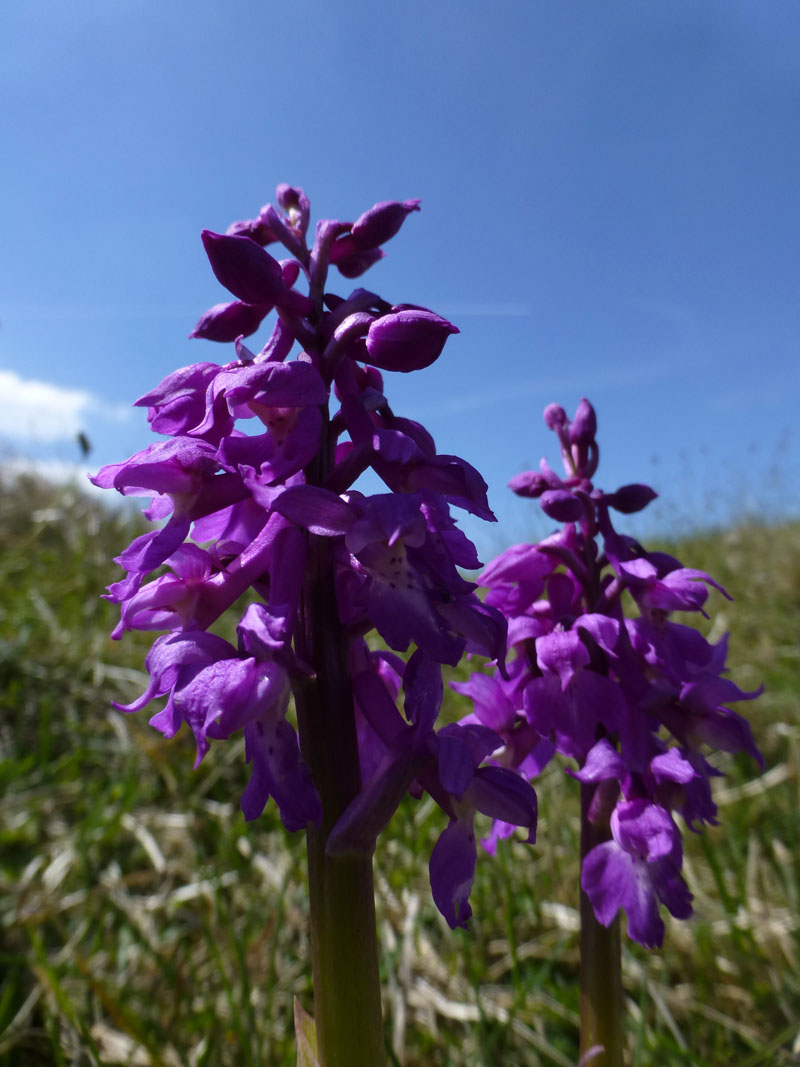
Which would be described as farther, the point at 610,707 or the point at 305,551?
the point at 610,707

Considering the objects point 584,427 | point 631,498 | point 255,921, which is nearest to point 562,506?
point 631,498

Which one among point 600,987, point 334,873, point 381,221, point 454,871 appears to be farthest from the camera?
point 600,987

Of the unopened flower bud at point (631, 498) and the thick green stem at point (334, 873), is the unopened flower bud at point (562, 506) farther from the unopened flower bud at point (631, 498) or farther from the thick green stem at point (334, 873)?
the thick green stem at point (334, 873)

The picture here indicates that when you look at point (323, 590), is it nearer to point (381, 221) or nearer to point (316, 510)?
point (316, 510)

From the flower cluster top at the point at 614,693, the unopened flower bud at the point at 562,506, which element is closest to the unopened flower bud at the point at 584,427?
the flower cluster top at the point at 614,693

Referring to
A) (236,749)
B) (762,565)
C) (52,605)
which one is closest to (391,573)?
(236,749)

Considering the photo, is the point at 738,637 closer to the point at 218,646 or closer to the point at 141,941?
the point at 141,941
